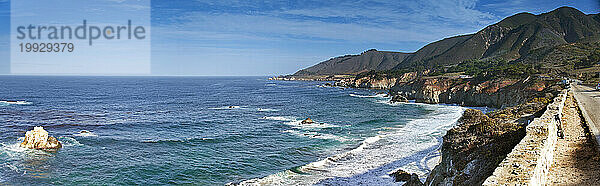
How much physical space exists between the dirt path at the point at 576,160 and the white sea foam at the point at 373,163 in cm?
682

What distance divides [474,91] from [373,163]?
43738 mm

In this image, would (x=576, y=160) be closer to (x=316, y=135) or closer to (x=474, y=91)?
(x=316, y=135)

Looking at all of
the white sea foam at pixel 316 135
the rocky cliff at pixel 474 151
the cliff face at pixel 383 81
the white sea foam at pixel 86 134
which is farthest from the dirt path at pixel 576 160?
the cliff face at pixel 383 81

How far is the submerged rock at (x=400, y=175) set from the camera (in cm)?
1959

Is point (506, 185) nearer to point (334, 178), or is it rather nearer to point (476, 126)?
point (476, 126)

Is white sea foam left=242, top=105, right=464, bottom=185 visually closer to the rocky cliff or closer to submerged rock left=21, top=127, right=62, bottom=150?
the rocky cliff

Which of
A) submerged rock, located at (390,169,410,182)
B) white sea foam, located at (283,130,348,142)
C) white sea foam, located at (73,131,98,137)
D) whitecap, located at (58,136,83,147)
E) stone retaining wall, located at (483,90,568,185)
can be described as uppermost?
stone retaining wall, located at (483,90,568,185)

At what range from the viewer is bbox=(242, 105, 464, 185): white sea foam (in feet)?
66.6

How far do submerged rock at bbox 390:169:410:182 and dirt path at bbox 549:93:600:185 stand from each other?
7192 mm

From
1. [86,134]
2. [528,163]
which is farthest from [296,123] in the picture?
[528,163]

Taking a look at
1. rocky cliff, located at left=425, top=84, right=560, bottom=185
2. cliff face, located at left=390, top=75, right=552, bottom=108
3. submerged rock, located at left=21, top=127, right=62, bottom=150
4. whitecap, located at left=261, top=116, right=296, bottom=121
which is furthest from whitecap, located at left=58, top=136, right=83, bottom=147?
cliff face, located at left=390, top=75, right=552, bottom=108

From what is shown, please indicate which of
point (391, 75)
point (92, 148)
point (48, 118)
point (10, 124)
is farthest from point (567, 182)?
point (391, 75)

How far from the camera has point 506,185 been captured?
7711 mm

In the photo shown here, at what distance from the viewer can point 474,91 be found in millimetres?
59531
